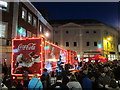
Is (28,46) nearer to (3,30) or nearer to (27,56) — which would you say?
(27,56)

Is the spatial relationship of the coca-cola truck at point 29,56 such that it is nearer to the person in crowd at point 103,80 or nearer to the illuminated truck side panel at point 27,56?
the illuminated truck side panel at point 27,56

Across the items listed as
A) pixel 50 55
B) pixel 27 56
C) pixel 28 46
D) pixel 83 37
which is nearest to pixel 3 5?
pixel 50 55

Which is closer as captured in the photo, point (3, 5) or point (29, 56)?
point (29, 56)

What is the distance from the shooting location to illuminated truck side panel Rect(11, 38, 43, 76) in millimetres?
10266

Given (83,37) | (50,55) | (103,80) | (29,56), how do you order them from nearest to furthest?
(103,80) → (29,56) → (50,55) → (83,37)

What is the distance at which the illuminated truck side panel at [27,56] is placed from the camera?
1027cm

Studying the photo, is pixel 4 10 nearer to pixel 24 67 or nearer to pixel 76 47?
pixel 24 67

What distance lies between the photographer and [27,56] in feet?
34.5

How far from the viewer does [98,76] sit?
360 inches

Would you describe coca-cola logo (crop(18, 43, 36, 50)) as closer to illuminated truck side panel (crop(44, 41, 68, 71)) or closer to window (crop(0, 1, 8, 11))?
illuminated truck side panel (crop(44, 41, 68, 71))

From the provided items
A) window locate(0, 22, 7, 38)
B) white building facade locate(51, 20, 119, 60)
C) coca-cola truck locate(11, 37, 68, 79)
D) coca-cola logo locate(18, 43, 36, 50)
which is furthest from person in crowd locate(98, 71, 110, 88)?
white building facade locate(51, 20, 119, 60)

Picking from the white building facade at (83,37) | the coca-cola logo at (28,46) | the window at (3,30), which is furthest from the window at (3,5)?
the white building facade at (83,37)

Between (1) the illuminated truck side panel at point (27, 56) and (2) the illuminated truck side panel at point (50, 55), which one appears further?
(2) the illuminated truck side panel at point (50, 55)

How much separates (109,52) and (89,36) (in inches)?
360
